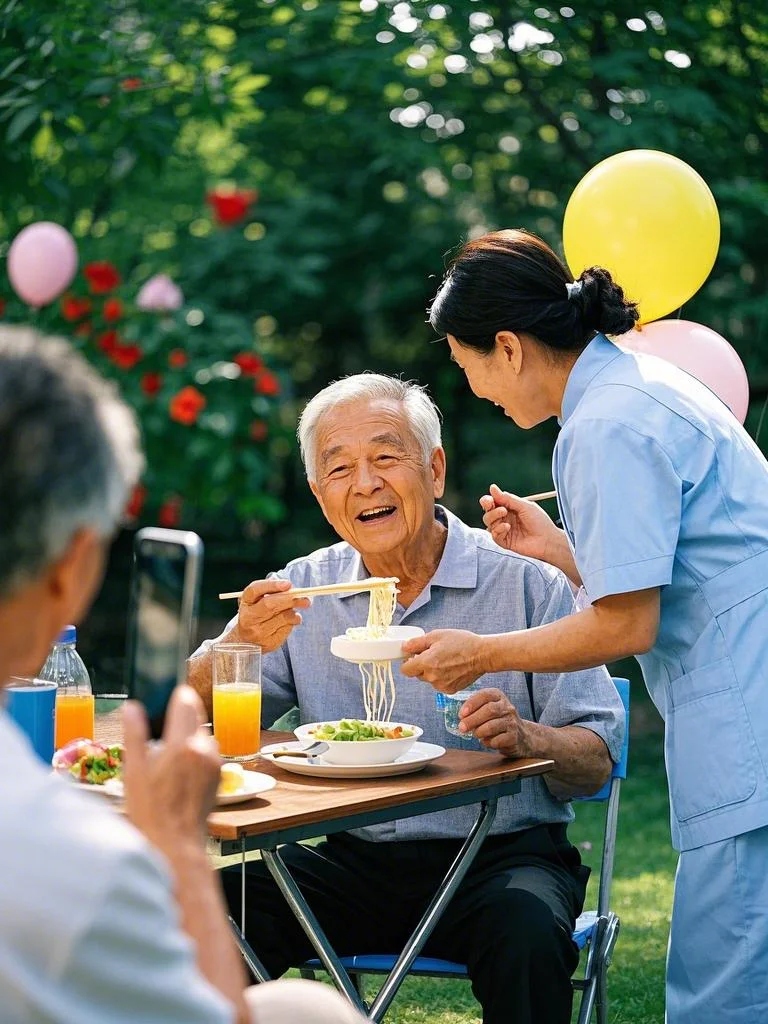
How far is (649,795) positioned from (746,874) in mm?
4540

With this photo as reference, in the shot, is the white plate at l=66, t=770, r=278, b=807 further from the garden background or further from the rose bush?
the rose bush

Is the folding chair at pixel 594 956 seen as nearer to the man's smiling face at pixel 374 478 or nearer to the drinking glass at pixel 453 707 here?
the drinking glass at pixel 453 707

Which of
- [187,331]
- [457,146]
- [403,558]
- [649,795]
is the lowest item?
[649,795]

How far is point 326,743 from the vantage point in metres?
2.92

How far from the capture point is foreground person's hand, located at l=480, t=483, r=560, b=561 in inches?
142

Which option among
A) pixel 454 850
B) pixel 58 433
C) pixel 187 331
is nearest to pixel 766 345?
pixel 187 331

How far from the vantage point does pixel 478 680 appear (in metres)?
3.36

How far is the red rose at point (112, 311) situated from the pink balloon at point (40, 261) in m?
1.14

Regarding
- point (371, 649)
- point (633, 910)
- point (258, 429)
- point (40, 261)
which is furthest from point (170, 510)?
point (371, 649)

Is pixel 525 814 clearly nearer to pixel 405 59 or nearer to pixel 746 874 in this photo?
pixel 746 874

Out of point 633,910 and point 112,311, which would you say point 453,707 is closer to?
point 633,910

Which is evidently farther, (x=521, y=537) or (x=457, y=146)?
(x=457, y=146)

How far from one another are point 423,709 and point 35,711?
3.08 feet

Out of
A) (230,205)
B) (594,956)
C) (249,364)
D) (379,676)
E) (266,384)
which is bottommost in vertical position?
(266,384)
